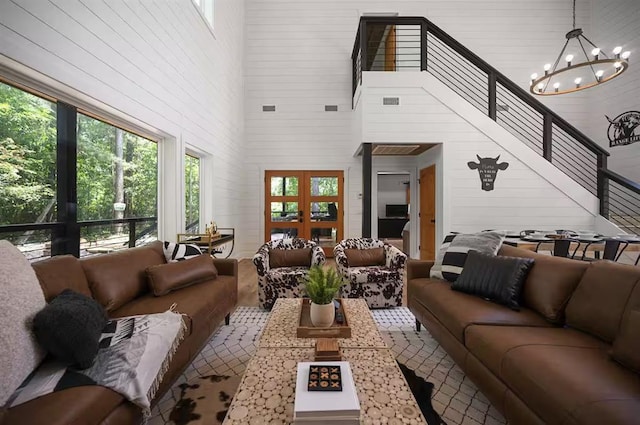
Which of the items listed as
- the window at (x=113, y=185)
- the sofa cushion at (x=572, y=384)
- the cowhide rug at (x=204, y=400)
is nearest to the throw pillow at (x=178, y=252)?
the window at (x=113, y=185)

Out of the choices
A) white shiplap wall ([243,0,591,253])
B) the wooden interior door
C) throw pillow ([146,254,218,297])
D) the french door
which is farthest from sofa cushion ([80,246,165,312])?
the wooden interior door

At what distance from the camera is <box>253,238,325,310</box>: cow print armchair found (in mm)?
3406

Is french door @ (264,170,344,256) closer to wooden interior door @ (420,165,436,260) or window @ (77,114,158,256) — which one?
wooden interior door @ (420,165,436,260)

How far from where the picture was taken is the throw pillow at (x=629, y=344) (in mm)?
1281

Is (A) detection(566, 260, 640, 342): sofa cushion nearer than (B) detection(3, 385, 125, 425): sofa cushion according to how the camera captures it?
No

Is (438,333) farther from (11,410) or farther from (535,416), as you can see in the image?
(11,410)

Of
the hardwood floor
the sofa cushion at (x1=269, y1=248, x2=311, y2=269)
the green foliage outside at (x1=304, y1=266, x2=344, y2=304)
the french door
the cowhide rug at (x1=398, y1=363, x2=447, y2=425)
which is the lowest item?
the cowhide rug at (x1=398, y1=363, x2=447, y2=425)

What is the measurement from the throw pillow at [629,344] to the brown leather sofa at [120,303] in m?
2.25

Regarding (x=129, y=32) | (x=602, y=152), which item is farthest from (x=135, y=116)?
(x=602, y=152)

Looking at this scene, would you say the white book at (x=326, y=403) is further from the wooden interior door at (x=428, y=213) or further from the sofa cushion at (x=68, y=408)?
the wooden interior door at (x=428, y=213)

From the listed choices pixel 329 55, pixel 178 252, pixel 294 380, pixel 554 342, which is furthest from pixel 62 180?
pixel 329 55

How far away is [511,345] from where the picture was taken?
1575mm

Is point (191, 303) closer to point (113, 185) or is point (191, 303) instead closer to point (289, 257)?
point (289, 257)

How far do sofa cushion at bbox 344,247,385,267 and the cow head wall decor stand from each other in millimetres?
2382
